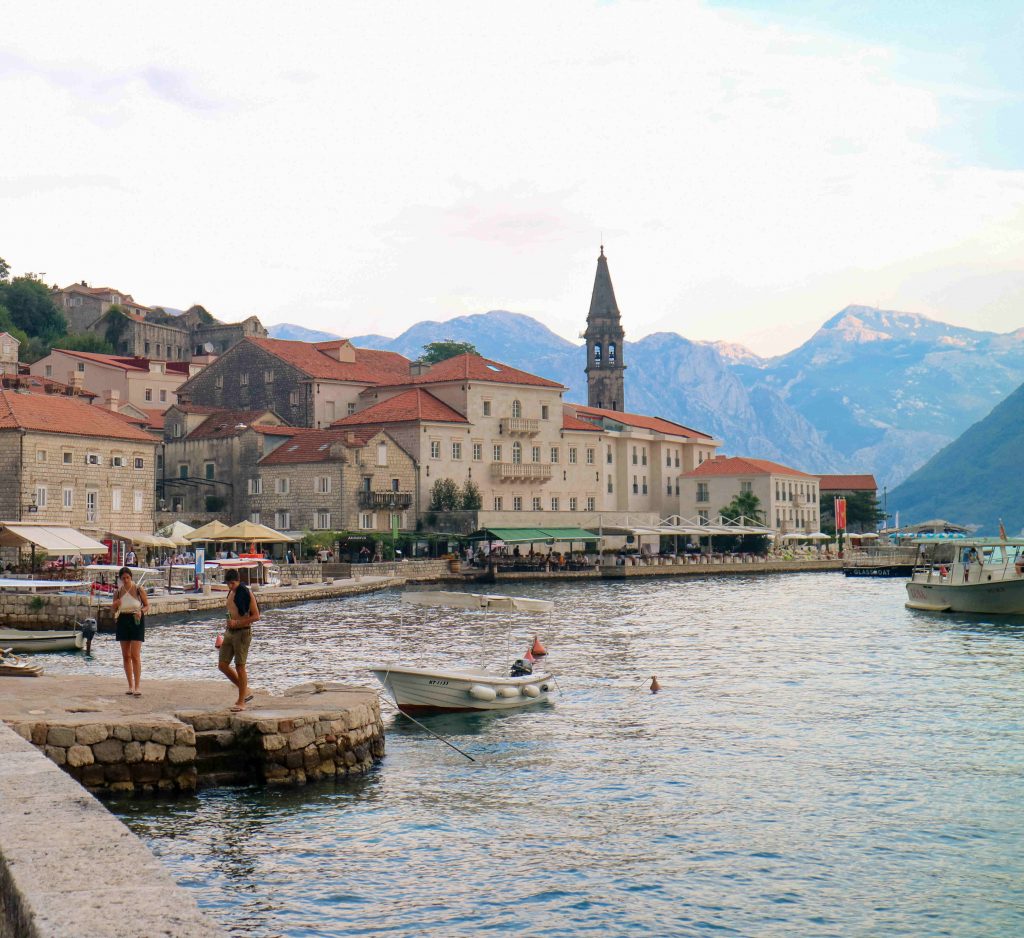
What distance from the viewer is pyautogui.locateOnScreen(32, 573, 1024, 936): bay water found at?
1301 cm

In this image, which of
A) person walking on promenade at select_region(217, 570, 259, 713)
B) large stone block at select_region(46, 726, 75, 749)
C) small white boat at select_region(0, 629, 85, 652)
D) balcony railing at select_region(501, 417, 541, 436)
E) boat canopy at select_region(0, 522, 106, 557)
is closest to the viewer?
large stone block at select_region(46, 726, 75, 749)

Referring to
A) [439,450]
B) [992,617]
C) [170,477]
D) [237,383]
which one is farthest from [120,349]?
[992,617]

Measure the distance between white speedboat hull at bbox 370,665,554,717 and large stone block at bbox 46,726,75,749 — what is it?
29.0ft

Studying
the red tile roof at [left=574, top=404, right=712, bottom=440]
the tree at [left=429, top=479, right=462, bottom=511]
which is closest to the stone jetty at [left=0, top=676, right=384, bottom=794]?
the tree at [left=429, top=479, right=462, bottom=511]

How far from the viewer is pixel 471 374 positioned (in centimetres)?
8988

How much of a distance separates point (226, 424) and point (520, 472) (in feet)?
69.5

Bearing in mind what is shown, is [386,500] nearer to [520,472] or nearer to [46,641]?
[520,472]

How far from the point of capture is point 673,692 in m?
28.6

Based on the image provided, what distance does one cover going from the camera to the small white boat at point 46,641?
35688 millimetres

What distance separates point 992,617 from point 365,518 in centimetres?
4128

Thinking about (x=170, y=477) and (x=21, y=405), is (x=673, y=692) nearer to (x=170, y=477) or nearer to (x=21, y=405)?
(x=21, y=405)

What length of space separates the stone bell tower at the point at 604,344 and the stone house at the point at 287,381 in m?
40.7

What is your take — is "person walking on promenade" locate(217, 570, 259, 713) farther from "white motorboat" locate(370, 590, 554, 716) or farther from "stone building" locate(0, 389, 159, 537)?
"stone building" locate(0, 389, 159, 537)

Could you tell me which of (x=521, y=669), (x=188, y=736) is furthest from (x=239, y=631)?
(x=521, y=669)
